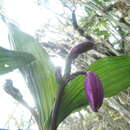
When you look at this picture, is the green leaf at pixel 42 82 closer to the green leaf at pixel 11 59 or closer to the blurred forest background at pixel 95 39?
the green leaf at pixel 11 59

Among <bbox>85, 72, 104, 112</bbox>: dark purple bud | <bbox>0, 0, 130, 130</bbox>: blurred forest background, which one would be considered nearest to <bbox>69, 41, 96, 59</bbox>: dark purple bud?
<bbox>85, 72, 104, 112</bbox>: dark purple bud

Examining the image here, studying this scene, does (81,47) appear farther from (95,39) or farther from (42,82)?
(95,39)

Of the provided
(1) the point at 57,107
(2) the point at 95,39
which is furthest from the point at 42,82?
(2) the point at 95,39

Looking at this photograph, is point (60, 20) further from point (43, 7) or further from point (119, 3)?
point (119, 3)

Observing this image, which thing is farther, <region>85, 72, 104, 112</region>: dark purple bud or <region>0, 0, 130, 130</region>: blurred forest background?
<region>0, 0, 130, 130</region>: blurred forest background

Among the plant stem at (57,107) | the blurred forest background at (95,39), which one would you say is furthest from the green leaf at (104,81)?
the blurred forest background at (95,39)

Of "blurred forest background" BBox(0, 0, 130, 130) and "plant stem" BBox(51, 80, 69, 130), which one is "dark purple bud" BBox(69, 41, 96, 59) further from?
"blurred forest background" BBox(0, 0, 130, 130)
